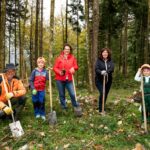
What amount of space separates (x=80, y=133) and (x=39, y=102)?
1930 mm

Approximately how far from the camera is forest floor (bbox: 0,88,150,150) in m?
8.16

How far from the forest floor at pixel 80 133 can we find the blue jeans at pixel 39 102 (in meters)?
0.28

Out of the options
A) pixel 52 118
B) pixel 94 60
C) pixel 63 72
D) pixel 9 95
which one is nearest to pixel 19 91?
pixel 9 95

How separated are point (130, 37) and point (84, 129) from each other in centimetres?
3065

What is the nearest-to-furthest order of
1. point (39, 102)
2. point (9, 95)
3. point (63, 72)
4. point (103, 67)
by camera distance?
point (9, 95)
point (39, 102)
point (63, 72)
point (103, 67)

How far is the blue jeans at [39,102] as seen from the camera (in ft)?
33.8

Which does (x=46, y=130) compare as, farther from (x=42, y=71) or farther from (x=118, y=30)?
(x=118, y=30)

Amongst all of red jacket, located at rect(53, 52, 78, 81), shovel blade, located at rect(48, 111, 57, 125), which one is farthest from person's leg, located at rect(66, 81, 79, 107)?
shovel blade, located at rect(48, 111, 57, 125)

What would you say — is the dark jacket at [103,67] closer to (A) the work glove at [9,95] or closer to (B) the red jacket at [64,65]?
(B) the red jacket at [64,65]

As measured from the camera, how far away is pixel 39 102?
34.0 ft

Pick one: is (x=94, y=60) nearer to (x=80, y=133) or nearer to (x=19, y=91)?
(x=19, y=91)

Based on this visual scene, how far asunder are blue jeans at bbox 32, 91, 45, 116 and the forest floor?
282mm

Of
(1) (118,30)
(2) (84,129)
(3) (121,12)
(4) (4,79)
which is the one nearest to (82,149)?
(2) (84,129)

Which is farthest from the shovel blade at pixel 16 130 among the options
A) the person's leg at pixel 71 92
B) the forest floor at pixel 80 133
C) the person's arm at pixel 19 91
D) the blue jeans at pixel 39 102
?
the person's leg at pixel 71 92
